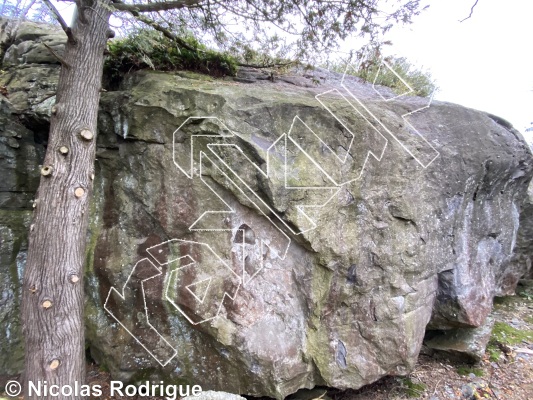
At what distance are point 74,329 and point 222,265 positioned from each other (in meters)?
1.17

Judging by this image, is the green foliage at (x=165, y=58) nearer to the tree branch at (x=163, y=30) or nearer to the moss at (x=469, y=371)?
the tree branch at (x=163, y=30)

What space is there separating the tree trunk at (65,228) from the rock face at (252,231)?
435 mm

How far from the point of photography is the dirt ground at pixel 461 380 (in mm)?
3123

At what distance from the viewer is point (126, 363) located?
112 inches

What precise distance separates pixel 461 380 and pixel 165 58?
440 cm

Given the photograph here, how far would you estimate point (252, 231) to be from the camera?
277 centimetres

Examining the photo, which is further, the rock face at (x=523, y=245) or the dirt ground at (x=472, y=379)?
the rock face at (x=523, y=245)

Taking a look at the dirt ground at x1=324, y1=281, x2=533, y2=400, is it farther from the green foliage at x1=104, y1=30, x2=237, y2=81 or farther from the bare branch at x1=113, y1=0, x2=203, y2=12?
the bare branch at x1=113, y1=0, x2=203, y2=12

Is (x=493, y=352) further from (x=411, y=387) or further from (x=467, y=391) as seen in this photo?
(x=411, y=387)

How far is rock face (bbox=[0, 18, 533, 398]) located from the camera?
106 inches

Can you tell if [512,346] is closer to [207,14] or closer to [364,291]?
[364,291]

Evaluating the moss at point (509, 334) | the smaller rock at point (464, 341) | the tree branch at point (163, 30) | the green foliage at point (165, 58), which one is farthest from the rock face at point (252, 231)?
the moss at point (509, 334)

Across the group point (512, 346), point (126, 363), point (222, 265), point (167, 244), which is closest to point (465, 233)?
point (512, 346)

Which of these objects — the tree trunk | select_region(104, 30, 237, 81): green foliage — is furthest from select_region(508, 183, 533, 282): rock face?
the tree trunk
